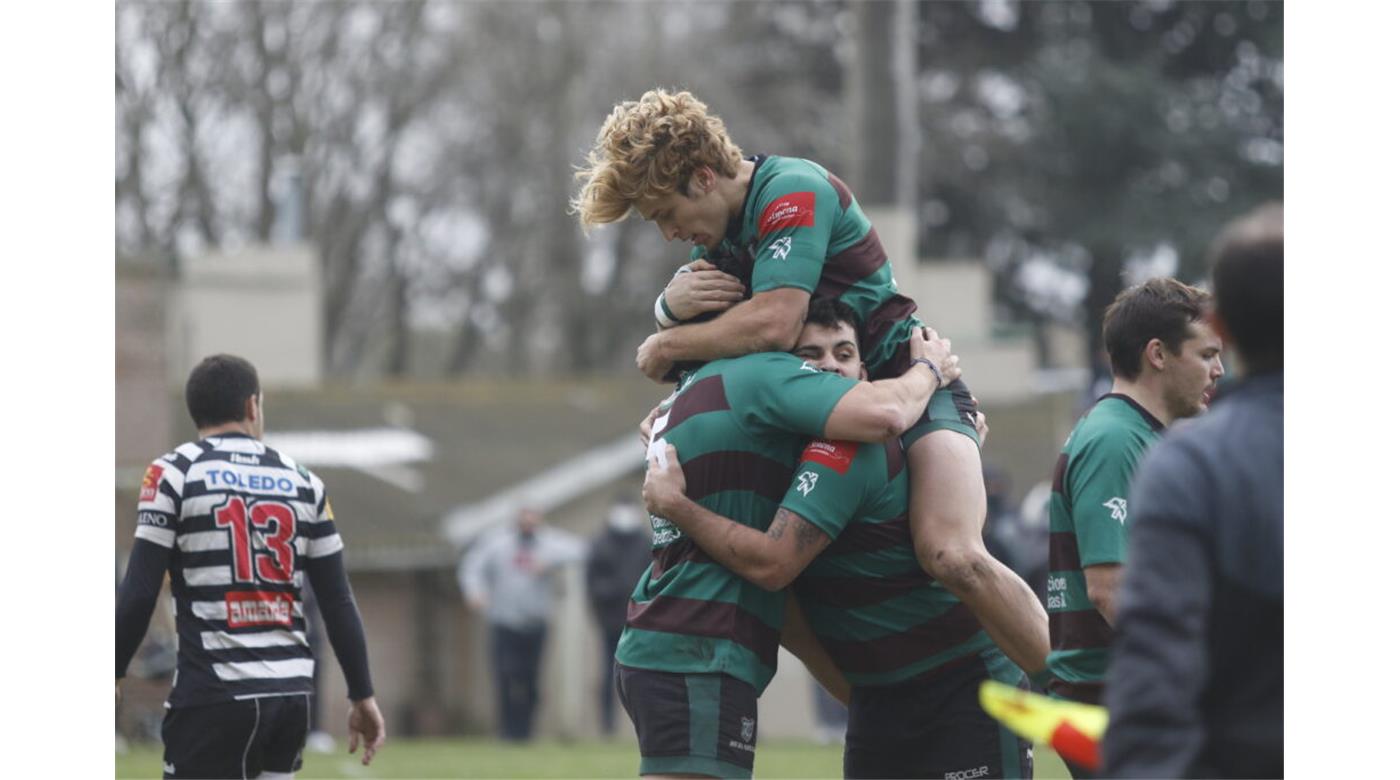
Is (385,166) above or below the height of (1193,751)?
above

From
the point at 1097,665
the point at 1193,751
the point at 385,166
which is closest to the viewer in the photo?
the point at 1193,751

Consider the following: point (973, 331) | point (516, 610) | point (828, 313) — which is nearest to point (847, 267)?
point (828, 313)

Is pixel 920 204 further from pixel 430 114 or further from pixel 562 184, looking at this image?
pixel 430 114

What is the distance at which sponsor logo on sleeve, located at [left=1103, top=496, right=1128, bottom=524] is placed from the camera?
542 centimetres

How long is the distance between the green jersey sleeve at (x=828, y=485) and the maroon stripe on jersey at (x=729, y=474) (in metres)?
0.08

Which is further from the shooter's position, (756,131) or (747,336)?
(756,131)

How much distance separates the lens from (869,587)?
229 inches

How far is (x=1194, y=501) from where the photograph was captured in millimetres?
3369

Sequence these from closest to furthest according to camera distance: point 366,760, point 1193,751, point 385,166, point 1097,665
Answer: point 1193,751 → point 1097,665 → point 366,760 → point 385,166

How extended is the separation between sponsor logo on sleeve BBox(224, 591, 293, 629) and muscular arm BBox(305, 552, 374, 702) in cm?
23

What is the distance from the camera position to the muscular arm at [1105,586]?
539cm

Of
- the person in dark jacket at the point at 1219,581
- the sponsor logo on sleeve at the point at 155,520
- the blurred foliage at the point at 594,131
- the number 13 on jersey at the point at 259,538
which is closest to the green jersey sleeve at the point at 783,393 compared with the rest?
the number 13 on jersey at the point at 259,538

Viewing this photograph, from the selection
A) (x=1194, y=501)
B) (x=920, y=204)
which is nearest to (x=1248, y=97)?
(x=920, y=204)

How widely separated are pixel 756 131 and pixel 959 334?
7087 millimetres
